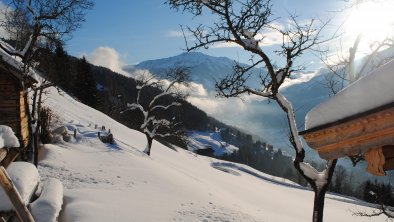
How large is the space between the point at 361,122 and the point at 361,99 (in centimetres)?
21

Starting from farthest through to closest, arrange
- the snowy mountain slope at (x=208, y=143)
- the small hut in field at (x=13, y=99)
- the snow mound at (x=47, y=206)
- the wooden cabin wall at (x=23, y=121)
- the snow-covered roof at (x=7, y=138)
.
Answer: the snowy mountain slope at (x=208, y=143)
the wooden cabin wall at (x=23, y=121)
the small hut in field at (x=13, y=99)
the snow mound at (x=47, y=206)
the snow-covered roof at (x=7, y=138)

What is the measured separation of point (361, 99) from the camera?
3080mm

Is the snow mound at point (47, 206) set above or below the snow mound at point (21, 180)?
below

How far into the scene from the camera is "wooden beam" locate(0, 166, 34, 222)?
6.56 meters

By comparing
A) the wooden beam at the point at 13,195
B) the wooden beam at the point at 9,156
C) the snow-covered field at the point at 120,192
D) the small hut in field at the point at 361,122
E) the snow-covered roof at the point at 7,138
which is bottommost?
the snow-covered field at the point at 120,192

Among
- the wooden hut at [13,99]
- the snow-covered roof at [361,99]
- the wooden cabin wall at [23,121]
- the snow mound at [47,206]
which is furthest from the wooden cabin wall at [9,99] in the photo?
the snow-covered roof at [361,99]

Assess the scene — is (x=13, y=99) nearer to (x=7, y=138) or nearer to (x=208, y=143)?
(x=7, y=138)

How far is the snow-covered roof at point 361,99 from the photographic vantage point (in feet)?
9.42

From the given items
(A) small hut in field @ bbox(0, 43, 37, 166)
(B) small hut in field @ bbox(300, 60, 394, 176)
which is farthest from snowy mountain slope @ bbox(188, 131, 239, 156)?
Result: (B) small hut in field @ bbox(300, 60, 394, 176)

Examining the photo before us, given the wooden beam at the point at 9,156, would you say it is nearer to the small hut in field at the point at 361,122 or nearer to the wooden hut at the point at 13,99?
the small hut in field at the point at 361,122

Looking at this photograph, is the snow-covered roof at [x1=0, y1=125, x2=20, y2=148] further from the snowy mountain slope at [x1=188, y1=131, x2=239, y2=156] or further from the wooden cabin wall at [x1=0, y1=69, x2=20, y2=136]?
the snowy mountain slope at [x1=188, y1=131, x2=239, y2=156]

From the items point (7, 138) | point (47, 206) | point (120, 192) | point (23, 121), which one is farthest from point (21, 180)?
point (23, 121)

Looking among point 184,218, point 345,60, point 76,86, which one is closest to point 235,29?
point 345,60

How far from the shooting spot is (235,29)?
10.1m
